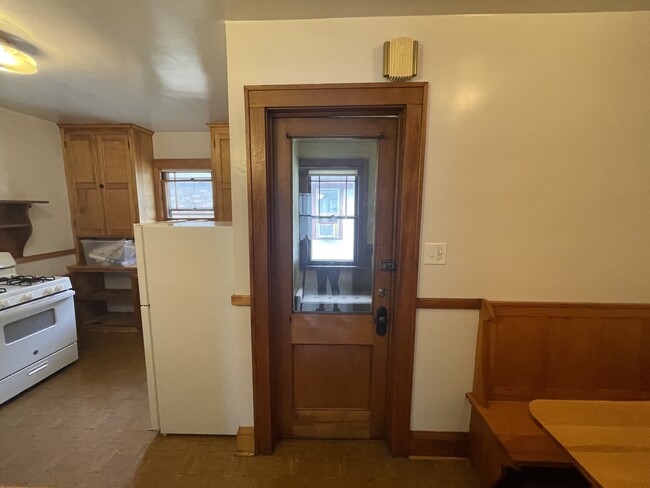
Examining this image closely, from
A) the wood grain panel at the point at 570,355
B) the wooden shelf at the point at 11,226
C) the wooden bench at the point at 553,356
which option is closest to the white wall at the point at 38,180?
the wooden shelf at the point at 11,226

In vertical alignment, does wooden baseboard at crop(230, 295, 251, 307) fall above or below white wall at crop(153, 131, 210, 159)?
below

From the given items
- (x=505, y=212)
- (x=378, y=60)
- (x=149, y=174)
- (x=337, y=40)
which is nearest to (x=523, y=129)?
(x=505, y=212)

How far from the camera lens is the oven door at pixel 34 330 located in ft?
6.95

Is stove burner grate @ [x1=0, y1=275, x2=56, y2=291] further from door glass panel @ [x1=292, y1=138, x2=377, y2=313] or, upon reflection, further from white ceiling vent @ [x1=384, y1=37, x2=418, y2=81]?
white ceiling vent @ [x1=384, y1=37, x2=418, y2=81]

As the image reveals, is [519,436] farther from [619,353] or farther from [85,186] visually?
[85,186]

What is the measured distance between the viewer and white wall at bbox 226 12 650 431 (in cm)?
135

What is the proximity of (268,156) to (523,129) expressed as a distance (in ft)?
4.45

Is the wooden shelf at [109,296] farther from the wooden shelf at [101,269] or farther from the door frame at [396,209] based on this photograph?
the door frame at [396,209]

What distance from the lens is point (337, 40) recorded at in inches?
54.5

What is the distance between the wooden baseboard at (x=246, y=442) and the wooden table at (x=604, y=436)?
153 centimetres

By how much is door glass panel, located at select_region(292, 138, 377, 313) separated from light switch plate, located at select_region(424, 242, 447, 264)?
315 millimetres

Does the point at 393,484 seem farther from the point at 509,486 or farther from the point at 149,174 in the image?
the point at 149,174

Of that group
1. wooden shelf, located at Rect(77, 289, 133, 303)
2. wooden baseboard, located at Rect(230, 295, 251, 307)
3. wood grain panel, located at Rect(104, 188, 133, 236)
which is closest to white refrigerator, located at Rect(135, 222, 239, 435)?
wooden baseboard, located at Rect(230, 295, 251, 307)

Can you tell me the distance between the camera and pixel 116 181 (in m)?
3.23
